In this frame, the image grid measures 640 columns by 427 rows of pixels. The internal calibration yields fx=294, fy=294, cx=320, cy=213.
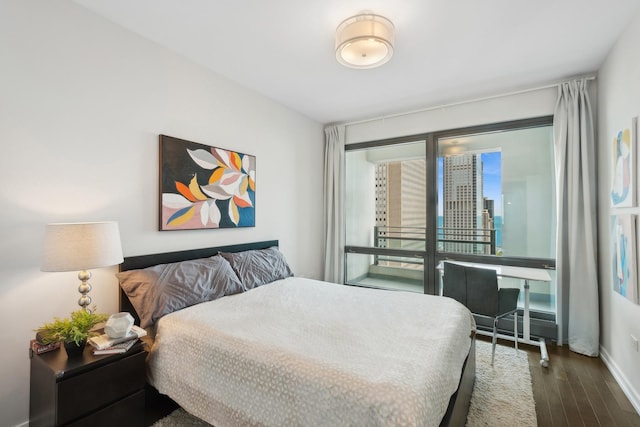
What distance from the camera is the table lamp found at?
1588 mm

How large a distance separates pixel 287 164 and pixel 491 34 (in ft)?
7.98

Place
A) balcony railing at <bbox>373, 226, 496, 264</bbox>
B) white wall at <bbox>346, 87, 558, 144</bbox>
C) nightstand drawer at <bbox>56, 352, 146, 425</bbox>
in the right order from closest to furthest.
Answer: nightstand drawer at <bbox>56, 352, 146, 425</bbox>
white wall at <bbox>346, 87, 558, 144</bbox>
balcony railing at <bbox>373, 226, 496, 264</bbox>

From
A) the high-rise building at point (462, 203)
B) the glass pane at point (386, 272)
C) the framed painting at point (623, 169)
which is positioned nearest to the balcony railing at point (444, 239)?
the high-rise building at point (462, 203)

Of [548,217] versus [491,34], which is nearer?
[491,34]

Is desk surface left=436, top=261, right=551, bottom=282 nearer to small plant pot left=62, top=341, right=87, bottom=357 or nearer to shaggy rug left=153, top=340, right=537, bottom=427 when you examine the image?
shaggy rug left=153, top=340, right=537, bottom=427

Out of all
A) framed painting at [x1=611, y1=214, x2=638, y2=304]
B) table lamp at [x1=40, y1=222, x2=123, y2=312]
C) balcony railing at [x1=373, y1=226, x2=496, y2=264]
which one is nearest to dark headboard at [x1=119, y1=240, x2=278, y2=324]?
table lamp at [x1=40, y1=222, x2=123, y2=312]

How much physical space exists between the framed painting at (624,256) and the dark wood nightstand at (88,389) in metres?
3.22

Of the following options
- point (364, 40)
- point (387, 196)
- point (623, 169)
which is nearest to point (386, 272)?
point (387, 196)

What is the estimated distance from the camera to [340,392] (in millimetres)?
1238

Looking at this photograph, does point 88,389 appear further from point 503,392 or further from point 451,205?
point 451,205

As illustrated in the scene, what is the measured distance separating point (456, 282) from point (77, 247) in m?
2.93

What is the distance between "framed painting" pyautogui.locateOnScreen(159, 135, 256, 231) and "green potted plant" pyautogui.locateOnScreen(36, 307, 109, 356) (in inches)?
35.7

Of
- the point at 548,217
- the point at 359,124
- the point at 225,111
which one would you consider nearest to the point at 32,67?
the point at 225,111

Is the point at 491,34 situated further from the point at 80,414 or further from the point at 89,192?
the point at 80,414
